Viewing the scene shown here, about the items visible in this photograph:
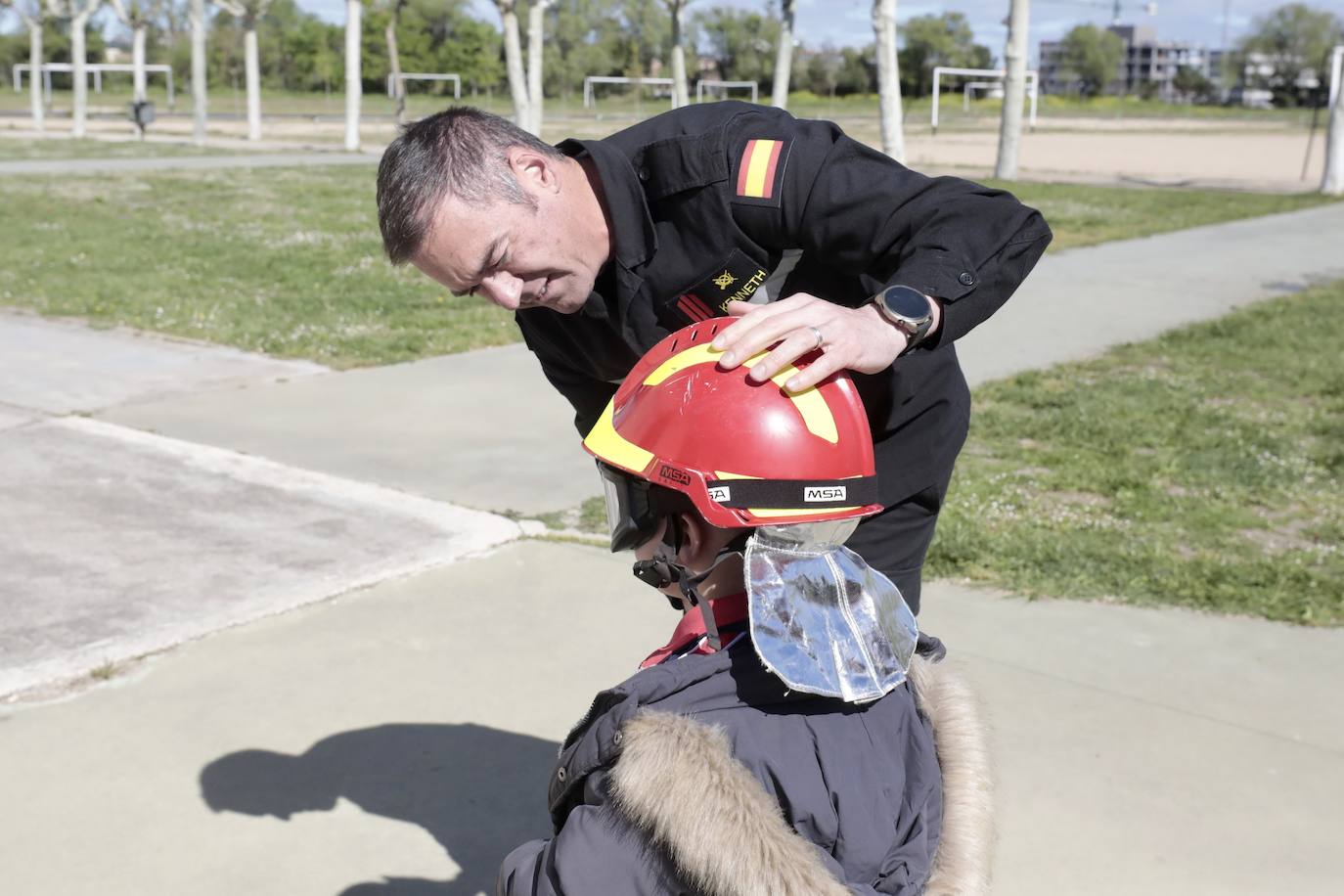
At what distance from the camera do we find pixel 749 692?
1.67 m

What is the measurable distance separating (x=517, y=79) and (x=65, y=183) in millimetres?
7720

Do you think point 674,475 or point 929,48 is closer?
point 674,475

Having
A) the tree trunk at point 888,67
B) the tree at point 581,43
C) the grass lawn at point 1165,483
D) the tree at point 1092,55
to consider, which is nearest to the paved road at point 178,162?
the tree trunk at point 888,67

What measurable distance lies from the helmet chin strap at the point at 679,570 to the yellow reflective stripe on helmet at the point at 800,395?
176 mm

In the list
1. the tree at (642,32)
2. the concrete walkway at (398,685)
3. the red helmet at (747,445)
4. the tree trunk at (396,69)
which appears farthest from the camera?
the tree at (642,32)

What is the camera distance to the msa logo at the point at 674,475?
1.71 metres

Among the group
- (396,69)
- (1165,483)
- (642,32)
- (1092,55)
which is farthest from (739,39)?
(1165,483)

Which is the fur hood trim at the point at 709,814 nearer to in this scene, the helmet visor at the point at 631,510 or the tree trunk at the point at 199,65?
the helmet visor at the point at 631,510

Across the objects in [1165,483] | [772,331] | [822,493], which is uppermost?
[772,331]

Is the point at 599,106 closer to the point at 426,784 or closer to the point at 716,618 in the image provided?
the point at 426,784

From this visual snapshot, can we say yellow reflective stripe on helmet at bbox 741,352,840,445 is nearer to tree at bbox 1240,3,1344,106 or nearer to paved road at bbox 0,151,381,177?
paved road at bbox 0,151,381,177

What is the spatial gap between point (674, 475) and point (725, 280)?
0.64m

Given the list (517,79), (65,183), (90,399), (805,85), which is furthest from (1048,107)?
(90,399)

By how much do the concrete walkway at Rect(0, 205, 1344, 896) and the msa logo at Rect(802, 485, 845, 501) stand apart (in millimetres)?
1603
